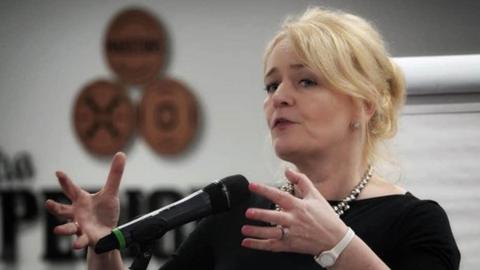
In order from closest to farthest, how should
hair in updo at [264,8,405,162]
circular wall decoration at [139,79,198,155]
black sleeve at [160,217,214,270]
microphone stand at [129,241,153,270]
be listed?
1. microphone stand at [129,241,153,270]
2. hair in updo at [264,8,405,162]
3. black sleeve at [160,217,214,270]
4. circular wall decoration at [139,79,198,155]

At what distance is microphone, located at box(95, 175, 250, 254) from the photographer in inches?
42.3

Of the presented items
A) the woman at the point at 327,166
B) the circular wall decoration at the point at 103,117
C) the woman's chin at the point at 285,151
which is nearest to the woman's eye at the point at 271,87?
the woman at the point at 327,166

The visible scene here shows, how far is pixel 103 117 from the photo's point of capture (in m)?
4.12

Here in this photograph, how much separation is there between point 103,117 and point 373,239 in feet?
9.96

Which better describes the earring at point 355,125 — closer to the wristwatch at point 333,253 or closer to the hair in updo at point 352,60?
the hair in updo at point 352,60

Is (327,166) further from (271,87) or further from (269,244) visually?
(269,244)

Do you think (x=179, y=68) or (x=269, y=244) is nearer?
(x=269, y=244)

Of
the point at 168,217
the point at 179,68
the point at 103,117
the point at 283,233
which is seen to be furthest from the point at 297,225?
the point at 103,117

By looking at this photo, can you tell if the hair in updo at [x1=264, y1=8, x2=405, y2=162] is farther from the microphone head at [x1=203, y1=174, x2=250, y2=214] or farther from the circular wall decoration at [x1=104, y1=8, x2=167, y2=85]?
the circular wall decoration at [x1=104, y1=8, x2=167, y2=85]

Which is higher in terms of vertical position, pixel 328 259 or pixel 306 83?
pixel 306 83

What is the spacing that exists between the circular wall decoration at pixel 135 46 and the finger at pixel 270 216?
3135 millimetres

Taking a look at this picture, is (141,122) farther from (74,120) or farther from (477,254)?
(477,254)

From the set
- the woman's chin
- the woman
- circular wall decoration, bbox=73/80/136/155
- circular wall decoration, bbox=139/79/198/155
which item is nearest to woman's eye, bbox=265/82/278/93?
the woman

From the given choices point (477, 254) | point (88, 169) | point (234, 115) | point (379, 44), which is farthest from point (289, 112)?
point (88, 169)
